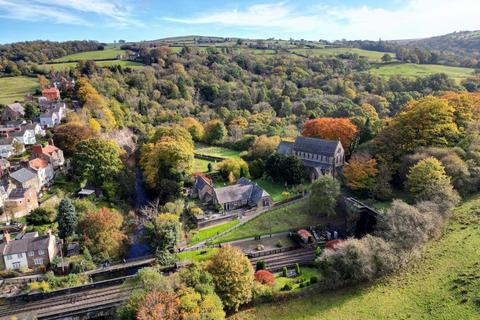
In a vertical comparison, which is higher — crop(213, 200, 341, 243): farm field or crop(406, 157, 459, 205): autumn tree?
crop(406, 157, 459, 205): autumn tree

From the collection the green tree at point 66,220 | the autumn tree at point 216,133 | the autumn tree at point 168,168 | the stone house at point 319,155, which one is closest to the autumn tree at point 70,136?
the autumn tree at point 168,168

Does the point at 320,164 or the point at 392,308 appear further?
the point at 320,164

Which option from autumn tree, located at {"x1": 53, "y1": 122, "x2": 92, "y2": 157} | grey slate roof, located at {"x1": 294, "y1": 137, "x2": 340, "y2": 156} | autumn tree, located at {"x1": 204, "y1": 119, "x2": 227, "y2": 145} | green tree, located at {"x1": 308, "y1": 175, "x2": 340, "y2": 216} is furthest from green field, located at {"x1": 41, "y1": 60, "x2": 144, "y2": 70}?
green tree, located at {"x1": 308, "y1": 175, "x2": 340, "y2": 216}

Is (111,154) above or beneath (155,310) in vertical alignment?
above

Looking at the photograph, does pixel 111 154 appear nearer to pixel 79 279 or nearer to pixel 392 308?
pixel 79 279

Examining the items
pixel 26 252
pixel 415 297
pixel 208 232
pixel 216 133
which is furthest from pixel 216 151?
pixel 415 297

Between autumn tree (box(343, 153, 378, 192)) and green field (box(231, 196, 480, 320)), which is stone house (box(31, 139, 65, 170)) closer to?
green field (box(231, 196, 480, 320))

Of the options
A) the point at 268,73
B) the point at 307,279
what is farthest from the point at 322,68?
the point at 307,279
